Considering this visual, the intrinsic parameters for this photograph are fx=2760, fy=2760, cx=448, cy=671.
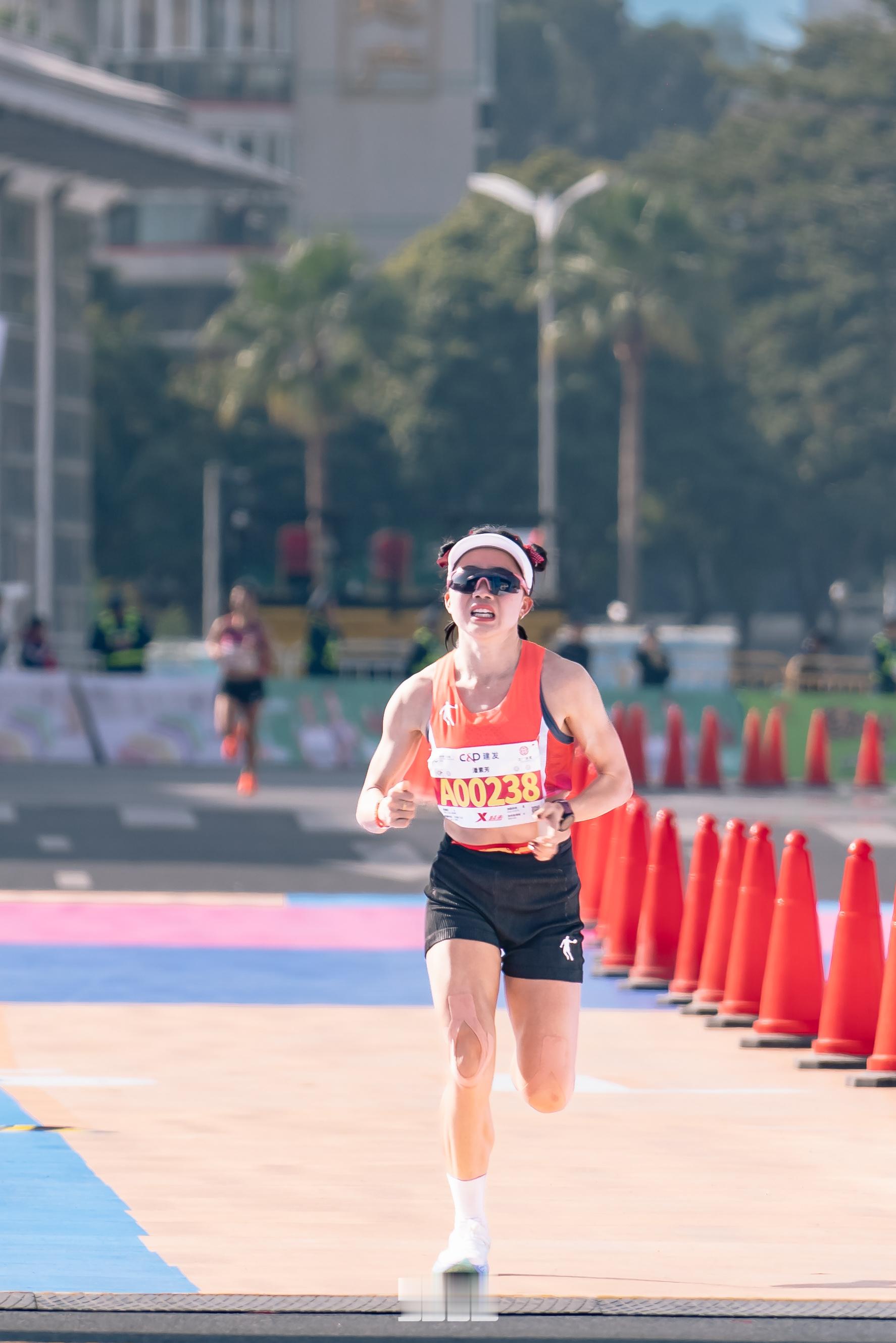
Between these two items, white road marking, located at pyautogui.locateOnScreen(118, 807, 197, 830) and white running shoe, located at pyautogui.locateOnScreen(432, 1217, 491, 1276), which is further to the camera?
white road marking, located at pyautogui.locateOnScreen(118, 807, 197, 830)

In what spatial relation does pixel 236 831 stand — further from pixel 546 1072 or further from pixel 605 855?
pixel 546 1072

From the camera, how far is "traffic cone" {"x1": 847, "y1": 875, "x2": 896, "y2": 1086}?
10039 mm

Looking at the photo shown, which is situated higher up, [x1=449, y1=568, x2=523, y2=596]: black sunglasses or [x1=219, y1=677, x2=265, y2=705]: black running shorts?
[x1=449, y1=568, x2=523, y2=596]: black sunglasses

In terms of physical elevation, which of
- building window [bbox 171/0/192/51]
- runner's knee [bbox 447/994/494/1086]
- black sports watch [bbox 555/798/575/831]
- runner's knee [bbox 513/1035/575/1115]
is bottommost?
runner's knee [bbox 513/1035/575/1115]

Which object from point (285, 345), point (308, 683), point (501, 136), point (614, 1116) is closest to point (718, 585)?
point (285, 345)

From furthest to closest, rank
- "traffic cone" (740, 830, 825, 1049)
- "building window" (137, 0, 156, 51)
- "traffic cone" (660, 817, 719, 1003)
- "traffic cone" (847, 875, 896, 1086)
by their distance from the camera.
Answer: "building window" (137, 0, 156, 51) → "traffic cone" (660, 817, 719, 1003) → "traffic cone" (740, 830, 825, 1049) → "traffic cone" (847, 875, 896, 1086)

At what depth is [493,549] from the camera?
22.4 ft

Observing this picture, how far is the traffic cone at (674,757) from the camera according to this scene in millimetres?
26672

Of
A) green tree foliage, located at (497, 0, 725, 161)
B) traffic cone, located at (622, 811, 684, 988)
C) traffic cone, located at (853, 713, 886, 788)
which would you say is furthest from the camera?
green tree foliage, located at (497, 0, 725, 161)

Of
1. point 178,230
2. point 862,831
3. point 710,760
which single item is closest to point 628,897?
point 862,831

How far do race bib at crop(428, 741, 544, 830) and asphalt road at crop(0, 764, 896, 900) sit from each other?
10.9 m

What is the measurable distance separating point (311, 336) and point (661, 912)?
59411 millimetres

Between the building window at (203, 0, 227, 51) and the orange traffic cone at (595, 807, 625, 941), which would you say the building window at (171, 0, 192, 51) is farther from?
the orange traffic cone at (595, 807, 625, 941)

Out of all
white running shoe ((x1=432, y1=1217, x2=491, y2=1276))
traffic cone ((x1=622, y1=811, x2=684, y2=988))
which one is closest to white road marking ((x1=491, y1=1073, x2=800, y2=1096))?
traffic cone ((x1=622, y1=811, x2=684, y2=988))
